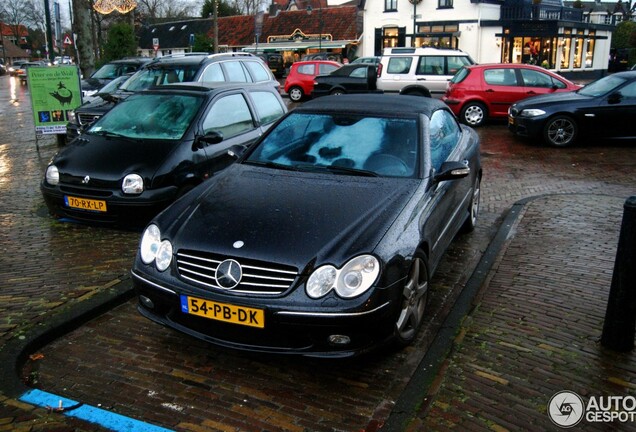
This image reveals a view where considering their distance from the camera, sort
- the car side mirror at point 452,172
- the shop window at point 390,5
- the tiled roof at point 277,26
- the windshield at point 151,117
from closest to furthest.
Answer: the car side mirror at point 452,172
the windshield at point 151,117
the shop window at point 390,5
the tiled roof at point 277,26

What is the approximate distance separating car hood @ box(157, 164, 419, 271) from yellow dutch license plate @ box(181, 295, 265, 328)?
31 centimetres

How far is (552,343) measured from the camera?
3947 millimetres

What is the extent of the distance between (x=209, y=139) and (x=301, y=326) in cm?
362

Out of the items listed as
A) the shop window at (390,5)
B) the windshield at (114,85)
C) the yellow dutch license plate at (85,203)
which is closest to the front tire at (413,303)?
the yellow dutch license plate at (85,203)

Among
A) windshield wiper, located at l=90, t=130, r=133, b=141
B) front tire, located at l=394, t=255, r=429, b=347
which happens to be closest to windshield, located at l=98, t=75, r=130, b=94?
windshield wiper, located at l=90, t=130, r=133, b=141

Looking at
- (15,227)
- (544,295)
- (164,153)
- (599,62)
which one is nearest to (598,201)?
(544,295)

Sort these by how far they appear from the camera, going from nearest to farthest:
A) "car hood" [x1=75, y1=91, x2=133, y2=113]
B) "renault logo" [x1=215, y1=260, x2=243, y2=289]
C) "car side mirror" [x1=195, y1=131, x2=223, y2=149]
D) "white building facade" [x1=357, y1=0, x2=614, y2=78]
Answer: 1. "renault logo" [x1=215, y1=260, x2=243, y2=289]
2. "car side mirror" [x1=195, y1=131, x2=223, y2=149]
3. "car hood" [x1=75, y1=91, x2=133, y2=113]
4. "white building facade" [x1=357, y1=0, x2=614, y2=78]

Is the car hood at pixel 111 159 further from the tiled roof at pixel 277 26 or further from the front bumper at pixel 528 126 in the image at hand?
the tiled roof at pixel 277 26

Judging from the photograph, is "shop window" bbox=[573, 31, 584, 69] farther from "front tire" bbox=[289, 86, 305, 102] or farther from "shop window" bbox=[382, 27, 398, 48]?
"front tire" bbox=[289, 86, 305, 102]

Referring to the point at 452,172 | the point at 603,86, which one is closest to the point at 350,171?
the point at 452,172

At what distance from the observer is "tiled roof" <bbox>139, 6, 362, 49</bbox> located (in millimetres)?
47500

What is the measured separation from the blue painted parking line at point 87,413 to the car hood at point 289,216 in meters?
1.05

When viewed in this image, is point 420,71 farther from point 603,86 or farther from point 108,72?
point 108,72

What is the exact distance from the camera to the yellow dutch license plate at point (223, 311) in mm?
3311
